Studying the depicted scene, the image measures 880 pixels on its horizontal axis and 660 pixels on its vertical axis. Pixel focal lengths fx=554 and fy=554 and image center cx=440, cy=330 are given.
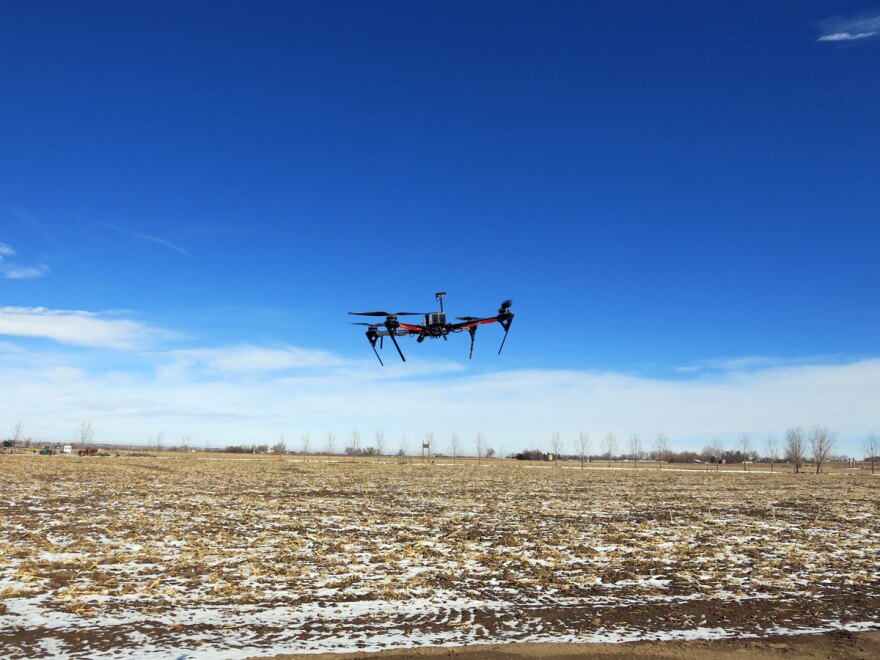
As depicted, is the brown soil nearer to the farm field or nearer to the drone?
the farm field

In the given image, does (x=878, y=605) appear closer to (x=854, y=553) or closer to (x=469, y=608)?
(x=854, y=553)

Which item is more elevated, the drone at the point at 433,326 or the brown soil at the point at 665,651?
the drone at the point at 433,326

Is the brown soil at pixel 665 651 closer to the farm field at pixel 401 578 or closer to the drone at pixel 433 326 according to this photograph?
the farm field at pixel 401 578

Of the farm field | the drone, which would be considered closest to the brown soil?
the farm field

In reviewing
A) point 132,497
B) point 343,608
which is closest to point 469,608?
point 343,608

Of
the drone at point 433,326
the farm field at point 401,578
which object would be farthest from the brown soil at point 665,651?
the drone at point 433,326

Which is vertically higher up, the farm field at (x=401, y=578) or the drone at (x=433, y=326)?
the drone at (x=433, y=326)

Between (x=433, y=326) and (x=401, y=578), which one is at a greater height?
(x=433, y=326)

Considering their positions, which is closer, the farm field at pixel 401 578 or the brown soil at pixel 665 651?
the brown soil at pixel 665 651
